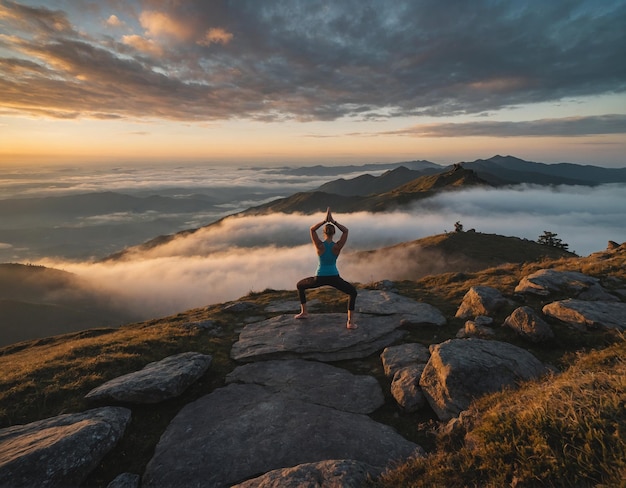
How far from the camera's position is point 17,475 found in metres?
6.01

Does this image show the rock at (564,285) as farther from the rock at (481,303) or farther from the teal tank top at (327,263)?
the teal tank top at (327,263)

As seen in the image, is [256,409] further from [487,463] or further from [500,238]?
[500,238]

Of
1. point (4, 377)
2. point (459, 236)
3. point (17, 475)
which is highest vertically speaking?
point (17, 475)

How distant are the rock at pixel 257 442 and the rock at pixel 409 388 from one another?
3.19ft

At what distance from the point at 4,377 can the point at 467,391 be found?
14874 mm

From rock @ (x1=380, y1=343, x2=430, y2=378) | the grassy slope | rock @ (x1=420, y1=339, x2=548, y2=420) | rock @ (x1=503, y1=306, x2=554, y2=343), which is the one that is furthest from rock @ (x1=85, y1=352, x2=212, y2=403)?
rock @ (x1=503, y1=306, x2=554, y2=343)

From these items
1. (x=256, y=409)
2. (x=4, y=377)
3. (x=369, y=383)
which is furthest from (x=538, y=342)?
(x=4, y=377)

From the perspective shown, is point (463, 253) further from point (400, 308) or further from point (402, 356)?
point (402, 356)

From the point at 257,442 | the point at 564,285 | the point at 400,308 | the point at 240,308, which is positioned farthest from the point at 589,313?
the point at 240,308

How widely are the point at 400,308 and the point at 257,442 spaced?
9786 mm

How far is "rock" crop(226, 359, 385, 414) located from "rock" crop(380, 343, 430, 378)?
2.35 ft

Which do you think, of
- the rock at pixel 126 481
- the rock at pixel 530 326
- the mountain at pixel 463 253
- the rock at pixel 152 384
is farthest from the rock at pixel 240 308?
the mountain at pixel 463 253

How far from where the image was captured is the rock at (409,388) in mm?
8531

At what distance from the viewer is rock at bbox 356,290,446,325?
1392 cm
